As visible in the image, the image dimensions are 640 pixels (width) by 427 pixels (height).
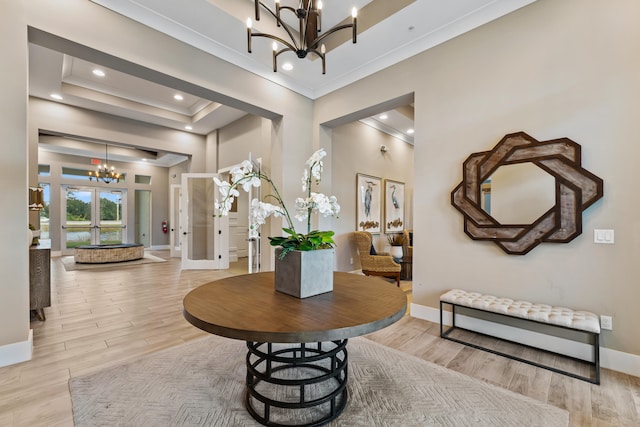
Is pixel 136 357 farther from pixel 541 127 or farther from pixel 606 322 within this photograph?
pixel 541 127

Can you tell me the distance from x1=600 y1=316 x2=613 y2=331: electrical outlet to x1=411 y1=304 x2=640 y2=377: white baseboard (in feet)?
0.56

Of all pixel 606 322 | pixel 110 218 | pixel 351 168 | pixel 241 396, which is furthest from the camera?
pixel 110 218

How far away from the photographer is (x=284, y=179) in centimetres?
414

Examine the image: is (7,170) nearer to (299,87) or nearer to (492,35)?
(299,87)

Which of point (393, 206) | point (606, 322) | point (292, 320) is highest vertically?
point (393, 206)

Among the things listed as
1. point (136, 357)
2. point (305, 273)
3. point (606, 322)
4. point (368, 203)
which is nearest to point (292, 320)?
point (305, 273)

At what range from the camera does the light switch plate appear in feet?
7.15

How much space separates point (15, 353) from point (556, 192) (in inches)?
184

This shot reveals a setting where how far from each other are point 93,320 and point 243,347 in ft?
6.72

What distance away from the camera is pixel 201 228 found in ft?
22.7

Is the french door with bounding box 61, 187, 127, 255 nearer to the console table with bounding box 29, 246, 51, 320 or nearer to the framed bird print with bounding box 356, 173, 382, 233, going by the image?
the console table with bounding box 29, 246, 51, 320

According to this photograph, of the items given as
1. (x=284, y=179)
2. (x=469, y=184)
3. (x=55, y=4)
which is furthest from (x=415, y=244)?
(x=55, y=4)

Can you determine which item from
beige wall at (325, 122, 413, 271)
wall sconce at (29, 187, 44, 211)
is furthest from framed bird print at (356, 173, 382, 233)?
wall sconce at (29, 187, 44, 211)

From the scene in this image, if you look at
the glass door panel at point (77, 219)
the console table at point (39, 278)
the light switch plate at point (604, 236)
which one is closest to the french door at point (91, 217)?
the glass door panel at point (77, 219)
